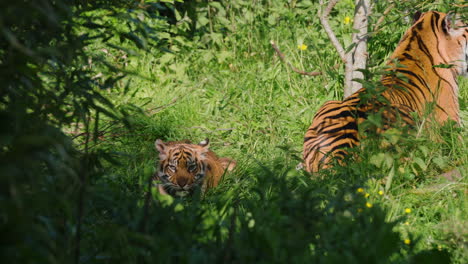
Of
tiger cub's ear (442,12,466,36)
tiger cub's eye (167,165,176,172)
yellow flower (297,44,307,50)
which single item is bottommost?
tiger cub's eye (167,165,176,172)

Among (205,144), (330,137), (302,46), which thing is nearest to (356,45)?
(302,46)

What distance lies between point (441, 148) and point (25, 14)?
3229mm

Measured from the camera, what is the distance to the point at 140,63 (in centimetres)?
689

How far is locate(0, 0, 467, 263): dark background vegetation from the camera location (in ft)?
6.71

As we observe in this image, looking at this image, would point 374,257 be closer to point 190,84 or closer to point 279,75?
point 279,75

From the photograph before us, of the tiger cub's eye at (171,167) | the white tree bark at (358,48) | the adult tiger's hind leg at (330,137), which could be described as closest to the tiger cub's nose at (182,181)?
the tiger cub's eye at (171,167)

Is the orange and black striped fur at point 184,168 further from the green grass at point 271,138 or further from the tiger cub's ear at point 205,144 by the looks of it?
the green grass at point 271,138

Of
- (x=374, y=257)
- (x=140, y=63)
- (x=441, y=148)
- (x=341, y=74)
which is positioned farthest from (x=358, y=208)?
(x=140, y=63)

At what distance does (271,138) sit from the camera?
210 inches

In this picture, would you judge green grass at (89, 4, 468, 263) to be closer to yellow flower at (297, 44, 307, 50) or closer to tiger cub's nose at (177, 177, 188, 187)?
yellow flower at (297, 44, 307, 50)

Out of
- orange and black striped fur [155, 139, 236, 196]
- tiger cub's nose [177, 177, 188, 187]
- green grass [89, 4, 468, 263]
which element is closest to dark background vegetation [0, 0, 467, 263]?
green grass [89, 4, 468, 263]

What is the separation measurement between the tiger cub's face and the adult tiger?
910mm

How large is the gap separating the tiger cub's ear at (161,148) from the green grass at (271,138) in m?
0.13

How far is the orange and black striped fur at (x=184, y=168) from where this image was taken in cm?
471
